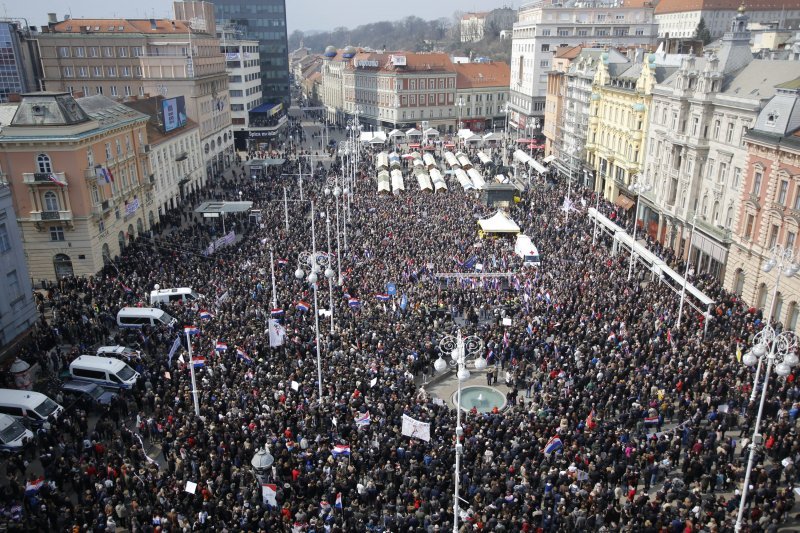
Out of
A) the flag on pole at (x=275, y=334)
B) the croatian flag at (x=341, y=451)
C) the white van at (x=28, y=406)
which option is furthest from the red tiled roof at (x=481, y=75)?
the croatian flag at (x=341, y=451)

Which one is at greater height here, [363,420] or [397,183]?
[397,183]

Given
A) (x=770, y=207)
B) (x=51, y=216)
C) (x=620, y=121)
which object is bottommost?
(x=51, y=216)

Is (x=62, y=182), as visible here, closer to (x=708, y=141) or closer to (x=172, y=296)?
(x=172, y=296)

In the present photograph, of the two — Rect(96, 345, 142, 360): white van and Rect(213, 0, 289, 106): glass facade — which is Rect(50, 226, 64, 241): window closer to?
Rect(96, 345, 142, 360): white van

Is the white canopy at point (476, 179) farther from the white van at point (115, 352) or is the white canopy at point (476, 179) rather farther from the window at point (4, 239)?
the window at point (4, 239)

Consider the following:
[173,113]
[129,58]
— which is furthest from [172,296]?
[129,58]

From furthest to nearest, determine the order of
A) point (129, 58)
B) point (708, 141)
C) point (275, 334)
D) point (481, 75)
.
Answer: point (481, 75)
point (129, 58)
point (708, 141)
point (275, 334)

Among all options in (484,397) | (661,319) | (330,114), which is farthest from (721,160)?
(330,114)
